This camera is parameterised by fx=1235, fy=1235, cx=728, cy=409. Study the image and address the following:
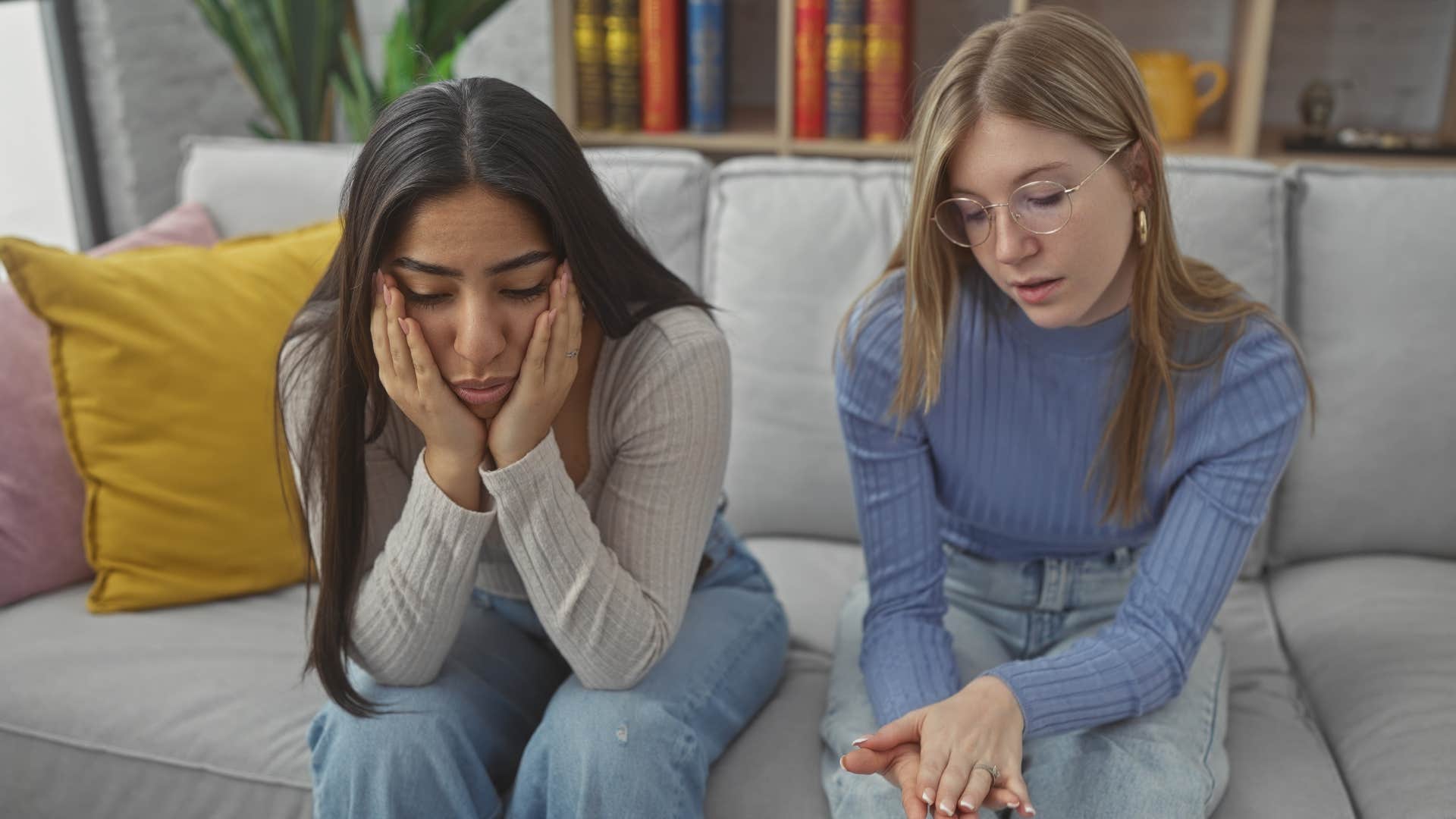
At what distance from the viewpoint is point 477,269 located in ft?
3.38

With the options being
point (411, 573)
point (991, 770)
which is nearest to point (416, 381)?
point (411, 573)

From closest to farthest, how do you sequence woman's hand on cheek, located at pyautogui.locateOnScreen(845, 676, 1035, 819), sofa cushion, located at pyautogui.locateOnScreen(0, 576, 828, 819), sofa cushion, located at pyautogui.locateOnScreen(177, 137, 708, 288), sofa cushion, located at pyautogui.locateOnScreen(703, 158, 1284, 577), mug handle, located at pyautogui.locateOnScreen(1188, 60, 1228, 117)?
woman's hand on cheek, located at pyautogui.locateOnScreen(845, 676, 1035, 819)
sofa cushion, located at pyautogui.locateOnScreen(0, 576, 828, 819)
sofa cushion, located at pyautogui.locateOnScreen(703, 158, 1284, 577)
sofa cushion, located at pyautogui.locateOnScreen(177, 137, 708, 288)
mug handle, located at pyautogui.locateOnScreen(1188, 60, 1228, 117)

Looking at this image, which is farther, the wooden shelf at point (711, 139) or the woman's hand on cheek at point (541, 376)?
the wooden shelf at point (711, 139)

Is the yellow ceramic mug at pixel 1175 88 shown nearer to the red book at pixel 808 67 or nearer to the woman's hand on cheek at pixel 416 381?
the red book at pixel 808 67

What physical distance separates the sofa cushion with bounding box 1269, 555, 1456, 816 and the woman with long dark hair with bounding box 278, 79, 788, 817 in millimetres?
603

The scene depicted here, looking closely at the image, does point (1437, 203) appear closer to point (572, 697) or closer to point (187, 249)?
point (572, 697)

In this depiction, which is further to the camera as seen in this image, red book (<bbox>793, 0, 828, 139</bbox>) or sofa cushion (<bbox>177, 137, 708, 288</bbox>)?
red book (<bbox>793, 0, 828, 139</bbox>)

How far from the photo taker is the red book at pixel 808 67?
224 centimetres

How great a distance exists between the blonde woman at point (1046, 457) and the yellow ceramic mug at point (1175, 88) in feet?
3.71

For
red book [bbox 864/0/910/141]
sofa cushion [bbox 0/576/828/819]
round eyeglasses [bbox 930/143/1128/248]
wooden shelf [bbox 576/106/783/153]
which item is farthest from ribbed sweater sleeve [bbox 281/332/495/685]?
red book [bbox 864/0/910/141]

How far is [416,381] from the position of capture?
3.55 ft

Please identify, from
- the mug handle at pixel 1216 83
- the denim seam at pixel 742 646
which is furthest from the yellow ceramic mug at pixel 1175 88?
the denim seam at pixel 742 646

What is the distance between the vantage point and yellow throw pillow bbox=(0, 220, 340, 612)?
4.69 feet

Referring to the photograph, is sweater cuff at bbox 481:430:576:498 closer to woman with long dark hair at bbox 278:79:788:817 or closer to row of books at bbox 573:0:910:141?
woman with long dark hair at bbox 278:79:788:817
